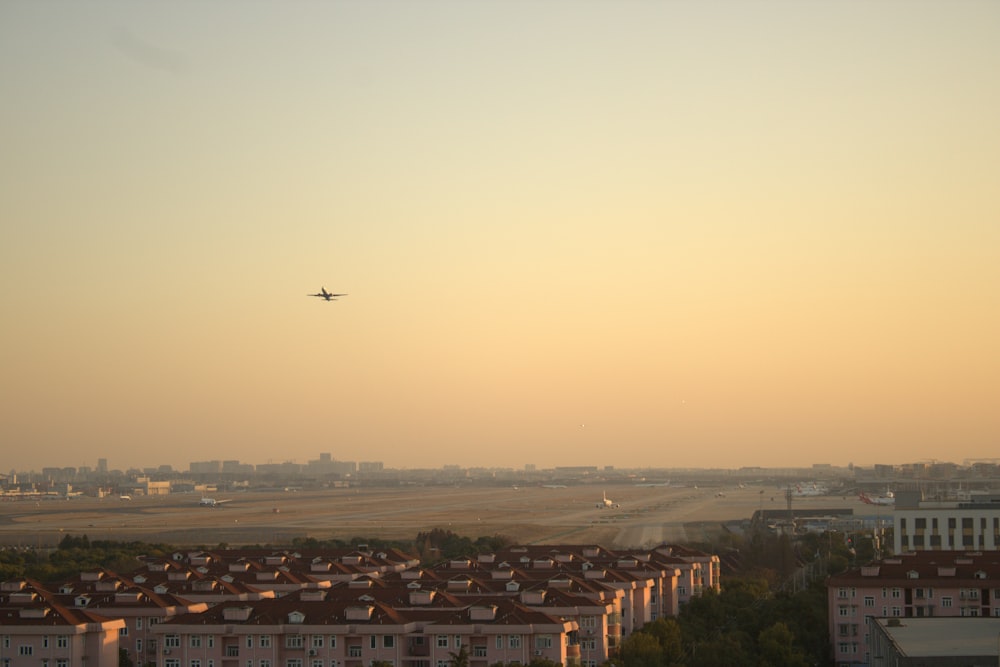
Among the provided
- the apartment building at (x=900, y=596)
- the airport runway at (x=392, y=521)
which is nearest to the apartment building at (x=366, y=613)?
the apartment building at (x=900, y=596)

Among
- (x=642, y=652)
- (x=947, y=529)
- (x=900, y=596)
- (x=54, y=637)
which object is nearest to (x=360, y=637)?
(x=642, y=652)

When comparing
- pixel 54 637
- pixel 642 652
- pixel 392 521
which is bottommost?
pixel 392 521

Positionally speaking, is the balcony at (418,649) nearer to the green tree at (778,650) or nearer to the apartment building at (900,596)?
the green tree at (778,650)

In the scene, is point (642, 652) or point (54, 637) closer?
point (54, 637)

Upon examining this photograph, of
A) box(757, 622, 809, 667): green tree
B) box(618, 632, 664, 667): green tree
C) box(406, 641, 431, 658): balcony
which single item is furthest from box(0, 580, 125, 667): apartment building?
box(757, 622, 809, 667): green tree

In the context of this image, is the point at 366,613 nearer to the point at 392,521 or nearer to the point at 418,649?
the point at 418,649
